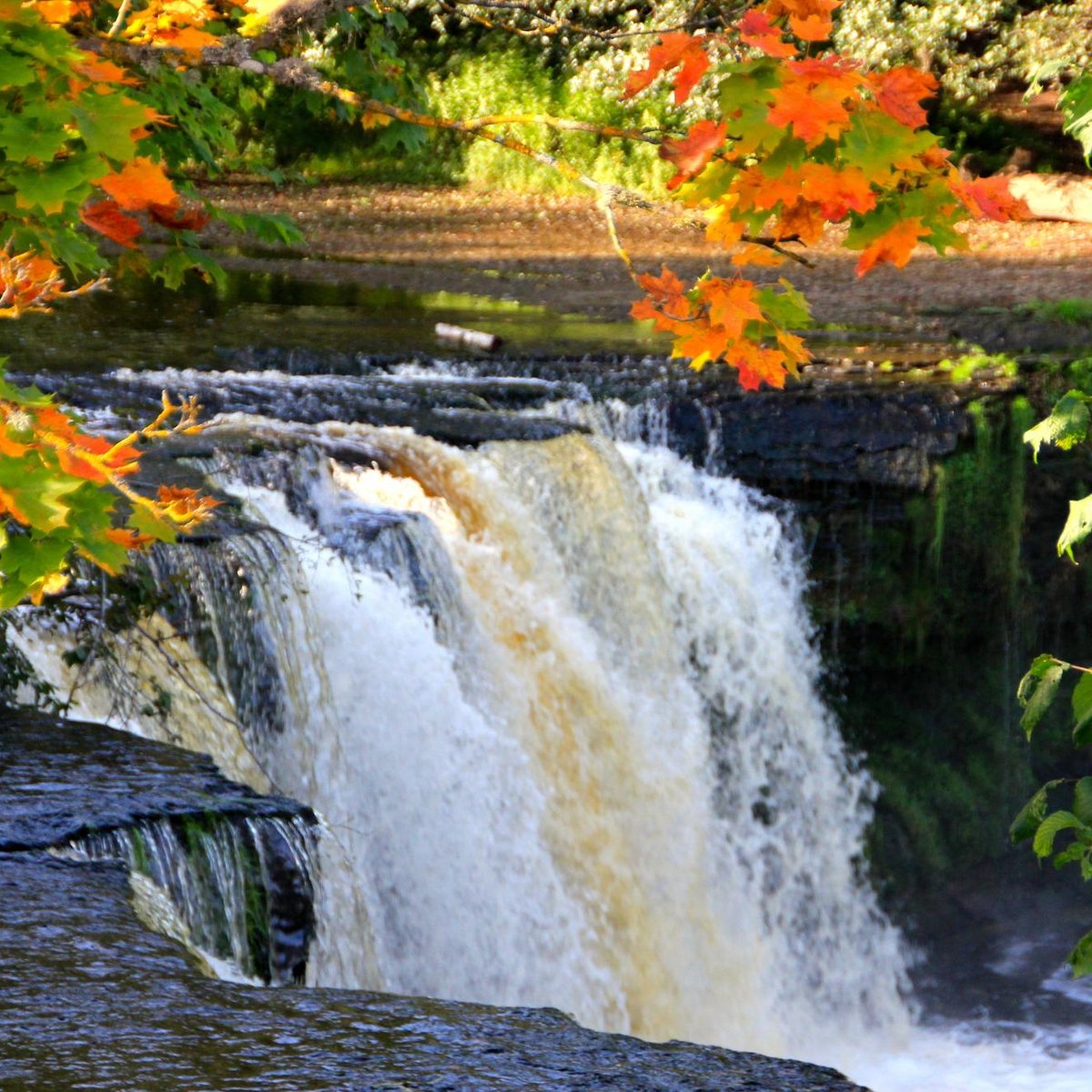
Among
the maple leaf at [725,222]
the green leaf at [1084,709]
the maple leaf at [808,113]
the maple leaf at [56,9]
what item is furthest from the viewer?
the green leaf at [1084,709]

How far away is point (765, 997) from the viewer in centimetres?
879

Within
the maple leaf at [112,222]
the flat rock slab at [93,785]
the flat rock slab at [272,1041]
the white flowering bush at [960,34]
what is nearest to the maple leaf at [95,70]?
the maple leaf at [112,222]

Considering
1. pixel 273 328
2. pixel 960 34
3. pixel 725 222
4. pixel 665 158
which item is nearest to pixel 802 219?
pixel 725 222

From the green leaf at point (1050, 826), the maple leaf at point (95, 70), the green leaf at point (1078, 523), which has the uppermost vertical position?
the maple leaf at point (95, 70)

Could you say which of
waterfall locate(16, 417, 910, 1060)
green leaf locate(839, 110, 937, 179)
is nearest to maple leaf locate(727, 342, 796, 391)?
green leaf locate(839, 110, 937, 179)

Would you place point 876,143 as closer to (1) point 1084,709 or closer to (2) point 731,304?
(2) point 731,304

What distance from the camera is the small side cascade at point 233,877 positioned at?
390 centimetres

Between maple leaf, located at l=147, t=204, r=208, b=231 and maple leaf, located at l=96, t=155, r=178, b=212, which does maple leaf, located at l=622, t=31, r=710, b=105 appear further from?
maple leaf, located at l=147, t=204, r=208, b=231

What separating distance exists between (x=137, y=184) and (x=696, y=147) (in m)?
0.99

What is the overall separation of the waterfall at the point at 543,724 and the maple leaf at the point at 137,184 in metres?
2.64

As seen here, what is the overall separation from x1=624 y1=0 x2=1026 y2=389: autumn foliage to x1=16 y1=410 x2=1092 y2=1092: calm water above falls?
296 cm

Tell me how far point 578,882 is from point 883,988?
2732 mm

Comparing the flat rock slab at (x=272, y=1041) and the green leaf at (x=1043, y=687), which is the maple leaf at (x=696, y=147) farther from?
the green leaf at (x=1043, y=687)

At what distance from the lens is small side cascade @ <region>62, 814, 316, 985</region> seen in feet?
12.8
